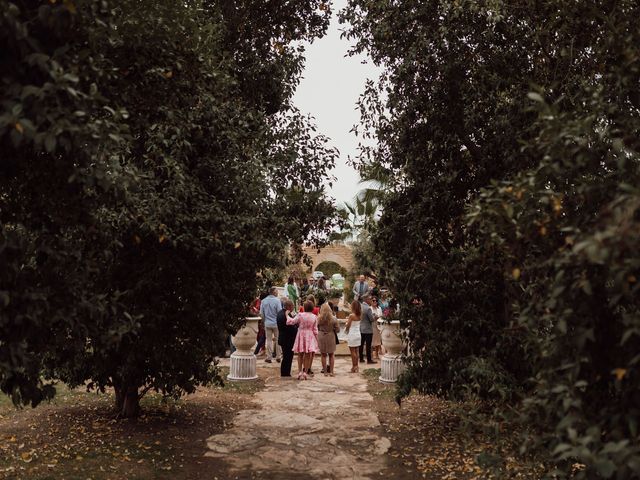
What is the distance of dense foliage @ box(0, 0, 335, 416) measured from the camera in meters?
3.35

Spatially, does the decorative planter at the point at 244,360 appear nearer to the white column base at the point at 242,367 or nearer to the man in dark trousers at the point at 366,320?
the white column base at the point at 242,367

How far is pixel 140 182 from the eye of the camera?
543 centimetres

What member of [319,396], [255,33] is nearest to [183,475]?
[319,396]

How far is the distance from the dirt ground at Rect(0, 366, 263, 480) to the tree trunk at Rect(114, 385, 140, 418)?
0.15m

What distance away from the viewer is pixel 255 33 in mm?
10070

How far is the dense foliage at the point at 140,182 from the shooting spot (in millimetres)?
3346

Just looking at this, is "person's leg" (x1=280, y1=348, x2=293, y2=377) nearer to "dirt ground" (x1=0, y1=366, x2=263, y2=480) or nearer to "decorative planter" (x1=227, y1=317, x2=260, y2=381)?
"decorative planter" (x1=227, y1=317, x2=260, y2=381)

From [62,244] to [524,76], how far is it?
19.2ft

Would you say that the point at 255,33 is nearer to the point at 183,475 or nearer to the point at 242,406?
the point at 242,406

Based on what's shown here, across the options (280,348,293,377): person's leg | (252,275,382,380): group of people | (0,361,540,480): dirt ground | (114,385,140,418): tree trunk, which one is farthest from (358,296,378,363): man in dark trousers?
(114,385,140,418): tree trunk

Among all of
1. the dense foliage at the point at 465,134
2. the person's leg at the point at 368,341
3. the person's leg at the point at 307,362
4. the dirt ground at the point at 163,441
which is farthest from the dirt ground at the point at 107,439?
the person's leg at the point at 368,341

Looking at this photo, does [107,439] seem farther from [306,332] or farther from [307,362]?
[307,362]

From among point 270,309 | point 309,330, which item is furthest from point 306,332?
point 270,309

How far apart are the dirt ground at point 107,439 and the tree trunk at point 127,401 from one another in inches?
5.8
